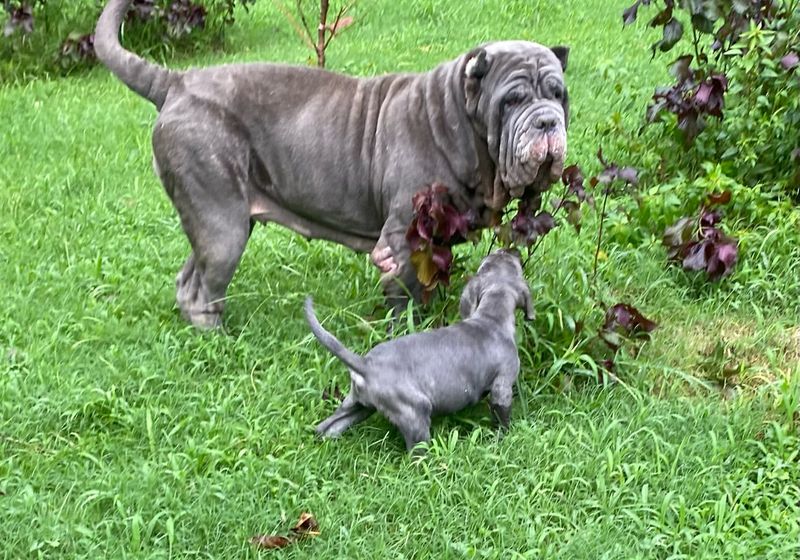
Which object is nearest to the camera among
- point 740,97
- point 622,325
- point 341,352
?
point 341,352

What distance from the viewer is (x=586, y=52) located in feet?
29.7

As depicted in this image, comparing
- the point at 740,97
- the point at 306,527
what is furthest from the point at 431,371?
the point at 740,97

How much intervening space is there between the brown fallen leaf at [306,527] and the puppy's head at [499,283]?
1170 millimetres

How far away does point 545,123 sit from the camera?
4207 millimetres

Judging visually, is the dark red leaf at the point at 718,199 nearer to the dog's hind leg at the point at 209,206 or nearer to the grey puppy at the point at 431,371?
the grey puppy at the point at 431,371

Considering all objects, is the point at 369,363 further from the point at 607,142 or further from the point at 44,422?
Result: the point at 607,142

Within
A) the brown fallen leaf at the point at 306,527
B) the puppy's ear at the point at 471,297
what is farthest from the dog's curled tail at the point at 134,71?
the brown fallen leaf at the point at 306,527

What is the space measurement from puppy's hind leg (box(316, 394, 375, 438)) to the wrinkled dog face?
1151 millimetres

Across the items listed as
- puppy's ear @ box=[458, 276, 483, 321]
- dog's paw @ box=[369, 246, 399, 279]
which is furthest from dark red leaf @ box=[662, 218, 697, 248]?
dog's paw @ box=[369, 246, 399, 279]

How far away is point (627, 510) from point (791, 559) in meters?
0.55

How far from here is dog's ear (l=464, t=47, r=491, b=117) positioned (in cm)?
437

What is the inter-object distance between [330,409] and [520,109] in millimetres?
1462

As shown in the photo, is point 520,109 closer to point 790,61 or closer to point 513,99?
point 513,99

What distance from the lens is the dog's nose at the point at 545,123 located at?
13.8ft
